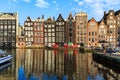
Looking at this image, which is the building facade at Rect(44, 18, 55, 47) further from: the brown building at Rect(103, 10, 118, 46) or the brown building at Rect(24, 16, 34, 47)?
the brown building at Rect(103, 10, 118, 46)

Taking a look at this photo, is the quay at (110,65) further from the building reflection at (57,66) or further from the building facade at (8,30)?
the building facade at (8,30)

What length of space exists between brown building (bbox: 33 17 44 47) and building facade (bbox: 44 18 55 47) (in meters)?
2.12

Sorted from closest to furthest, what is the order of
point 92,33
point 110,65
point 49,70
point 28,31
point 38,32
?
point 49,70, point 110,65, point 92,33, point 38,32, point 28,31

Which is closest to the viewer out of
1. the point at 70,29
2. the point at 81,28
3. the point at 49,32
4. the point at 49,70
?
the point at 49,70

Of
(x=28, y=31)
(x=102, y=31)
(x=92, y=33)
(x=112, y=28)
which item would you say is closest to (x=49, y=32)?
(x=28, y=31)

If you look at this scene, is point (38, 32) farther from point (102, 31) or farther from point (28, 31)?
point (102, 31)

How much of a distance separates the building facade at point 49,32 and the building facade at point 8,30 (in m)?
17.0

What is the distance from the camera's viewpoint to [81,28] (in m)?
135

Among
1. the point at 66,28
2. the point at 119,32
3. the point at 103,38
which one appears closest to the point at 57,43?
the point at 66,28

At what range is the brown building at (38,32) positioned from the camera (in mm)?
143125

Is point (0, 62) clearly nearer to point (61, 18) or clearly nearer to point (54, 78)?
point (54, 78)

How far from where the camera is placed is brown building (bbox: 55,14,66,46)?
5522 inches

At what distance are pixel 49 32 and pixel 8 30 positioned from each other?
23138mm

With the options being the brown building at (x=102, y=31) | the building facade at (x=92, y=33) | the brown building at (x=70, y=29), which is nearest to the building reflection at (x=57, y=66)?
the building facade at (x=92, y=33)
